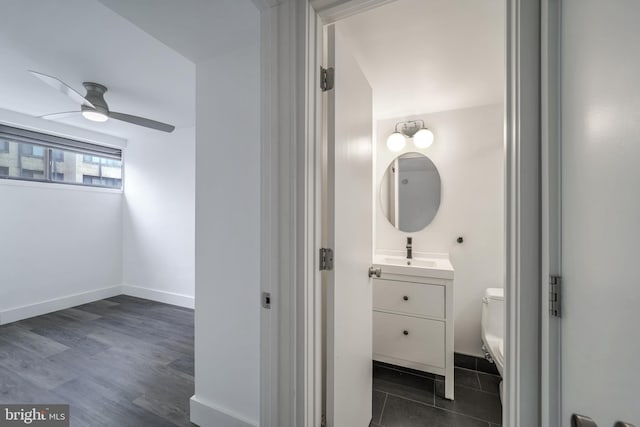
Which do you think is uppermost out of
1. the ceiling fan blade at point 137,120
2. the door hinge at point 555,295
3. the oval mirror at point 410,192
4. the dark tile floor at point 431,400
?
the ceiling fan blade at point 137,120

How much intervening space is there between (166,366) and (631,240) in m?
2.68

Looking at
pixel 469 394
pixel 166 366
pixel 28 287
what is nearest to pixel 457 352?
pixel 469 394

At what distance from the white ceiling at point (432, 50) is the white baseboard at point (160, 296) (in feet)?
10.7

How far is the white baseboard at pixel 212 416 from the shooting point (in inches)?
52.8

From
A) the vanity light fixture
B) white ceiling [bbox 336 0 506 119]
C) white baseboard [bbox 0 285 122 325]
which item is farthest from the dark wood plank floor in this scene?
the vanity light fixture

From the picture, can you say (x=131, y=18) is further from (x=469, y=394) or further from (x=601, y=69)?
(x=469, y=394)

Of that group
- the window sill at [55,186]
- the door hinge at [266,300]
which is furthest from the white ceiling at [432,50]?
the window sill at [55,186]

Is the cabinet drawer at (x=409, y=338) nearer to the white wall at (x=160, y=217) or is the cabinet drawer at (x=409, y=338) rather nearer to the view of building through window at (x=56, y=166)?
the white wall at (x=160, y=217)

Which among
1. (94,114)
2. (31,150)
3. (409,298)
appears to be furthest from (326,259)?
(31,150)

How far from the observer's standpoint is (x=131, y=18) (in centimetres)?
115

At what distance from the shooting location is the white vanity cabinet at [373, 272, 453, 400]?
179cm

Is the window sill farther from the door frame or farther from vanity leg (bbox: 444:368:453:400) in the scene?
vanity leg (bbox: 444:368:453:400)

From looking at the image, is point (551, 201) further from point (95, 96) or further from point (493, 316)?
point (95, 96)

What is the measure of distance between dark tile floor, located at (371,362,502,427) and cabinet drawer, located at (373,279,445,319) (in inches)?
21.5
